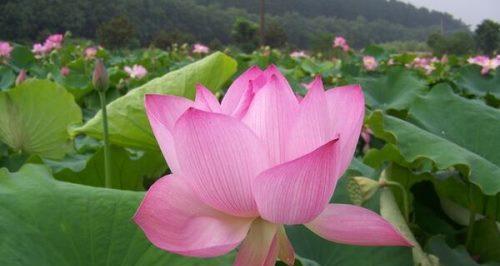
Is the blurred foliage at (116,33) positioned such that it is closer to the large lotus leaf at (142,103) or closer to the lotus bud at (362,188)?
the large lotus leaf at (142,103)

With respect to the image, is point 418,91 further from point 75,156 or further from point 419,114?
point 75,156

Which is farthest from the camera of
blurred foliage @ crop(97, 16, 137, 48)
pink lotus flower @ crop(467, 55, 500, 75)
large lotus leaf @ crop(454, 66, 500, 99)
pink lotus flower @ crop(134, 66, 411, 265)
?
blurred foliage @ crop(97, 16, 137, 48)

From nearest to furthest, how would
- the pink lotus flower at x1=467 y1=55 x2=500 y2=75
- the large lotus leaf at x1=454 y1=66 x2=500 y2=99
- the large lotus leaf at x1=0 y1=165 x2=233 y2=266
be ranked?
the large lotus leaf at x1=0 y1=165 x2=233 y2=266 < the large lotus leaf at x1=454 y1=66 x2=500 y2=99 < the pink lotus flower at x1=467 y1=55 x2=500 y2=75

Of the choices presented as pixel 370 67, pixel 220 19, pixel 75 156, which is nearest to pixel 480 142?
pixel 75 156

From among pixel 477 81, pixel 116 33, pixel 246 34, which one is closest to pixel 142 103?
pixel 477 81

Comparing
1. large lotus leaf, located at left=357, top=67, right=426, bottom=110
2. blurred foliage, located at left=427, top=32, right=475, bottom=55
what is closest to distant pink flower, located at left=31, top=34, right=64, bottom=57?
large lotus leaf, located at left=357, top=67, right=426, bottom=110

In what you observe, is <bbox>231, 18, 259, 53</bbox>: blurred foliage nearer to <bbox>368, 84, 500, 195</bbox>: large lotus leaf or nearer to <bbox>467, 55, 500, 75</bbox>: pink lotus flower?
<bbox>467, 55, 500, 75</bbox>: pink lotus flower
